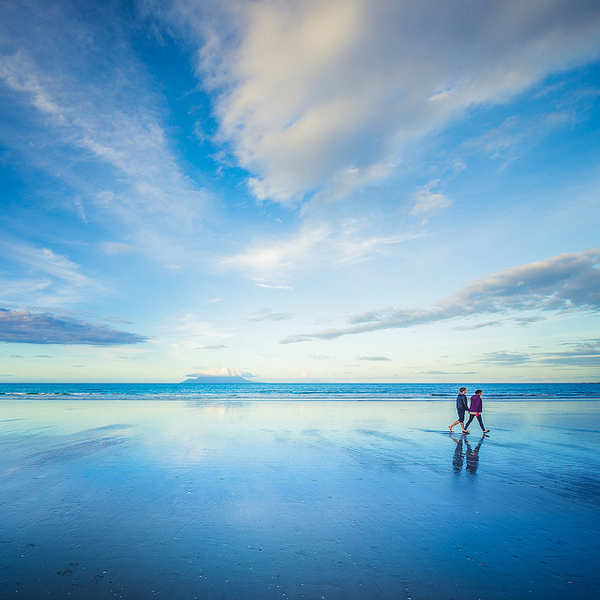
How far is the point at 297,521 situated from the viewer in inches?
226

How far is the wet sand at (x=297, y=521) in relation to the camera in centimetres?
404

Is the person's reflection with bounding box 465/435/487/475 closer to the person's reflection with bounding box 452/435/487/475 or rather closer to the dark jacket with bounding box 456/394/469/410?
the person's reflection with bounding box 452/435/487/475

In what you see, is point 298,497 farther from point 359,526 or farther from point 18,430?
point 18,430

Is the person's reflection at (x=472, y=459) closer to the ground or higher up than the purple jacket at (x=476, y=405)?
closer to the ground

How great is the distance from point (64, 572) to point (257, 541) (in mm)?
2472

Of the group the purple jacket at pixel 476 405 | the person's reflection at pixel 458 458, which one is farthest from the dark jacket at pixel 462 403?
the person's reflection at pixel 458 458

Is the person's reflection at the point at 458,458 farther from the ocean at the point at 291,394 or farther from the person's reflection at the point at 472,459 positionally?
the ocean at the point at 291,394

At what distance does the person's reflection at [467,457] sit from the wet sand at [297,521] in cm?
12

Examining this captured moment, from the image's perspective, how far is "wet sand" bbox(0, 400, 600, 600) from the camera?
4039 mm

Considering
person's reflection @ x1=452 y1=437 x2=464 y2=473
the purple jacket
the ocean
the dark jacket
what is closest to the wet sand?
person's reflection @ x1=452 y1=437 x2=464 y2=473

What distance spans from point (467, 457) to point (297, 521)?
7085mm

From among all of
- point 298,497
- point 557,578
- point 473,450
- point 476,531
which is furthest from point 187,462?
point 473,450

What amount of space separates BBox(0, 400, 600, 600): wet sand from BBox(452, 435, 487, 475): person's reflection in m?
0.12

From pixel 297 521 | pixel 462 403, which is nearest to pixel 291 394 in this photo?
pixel 462 403
